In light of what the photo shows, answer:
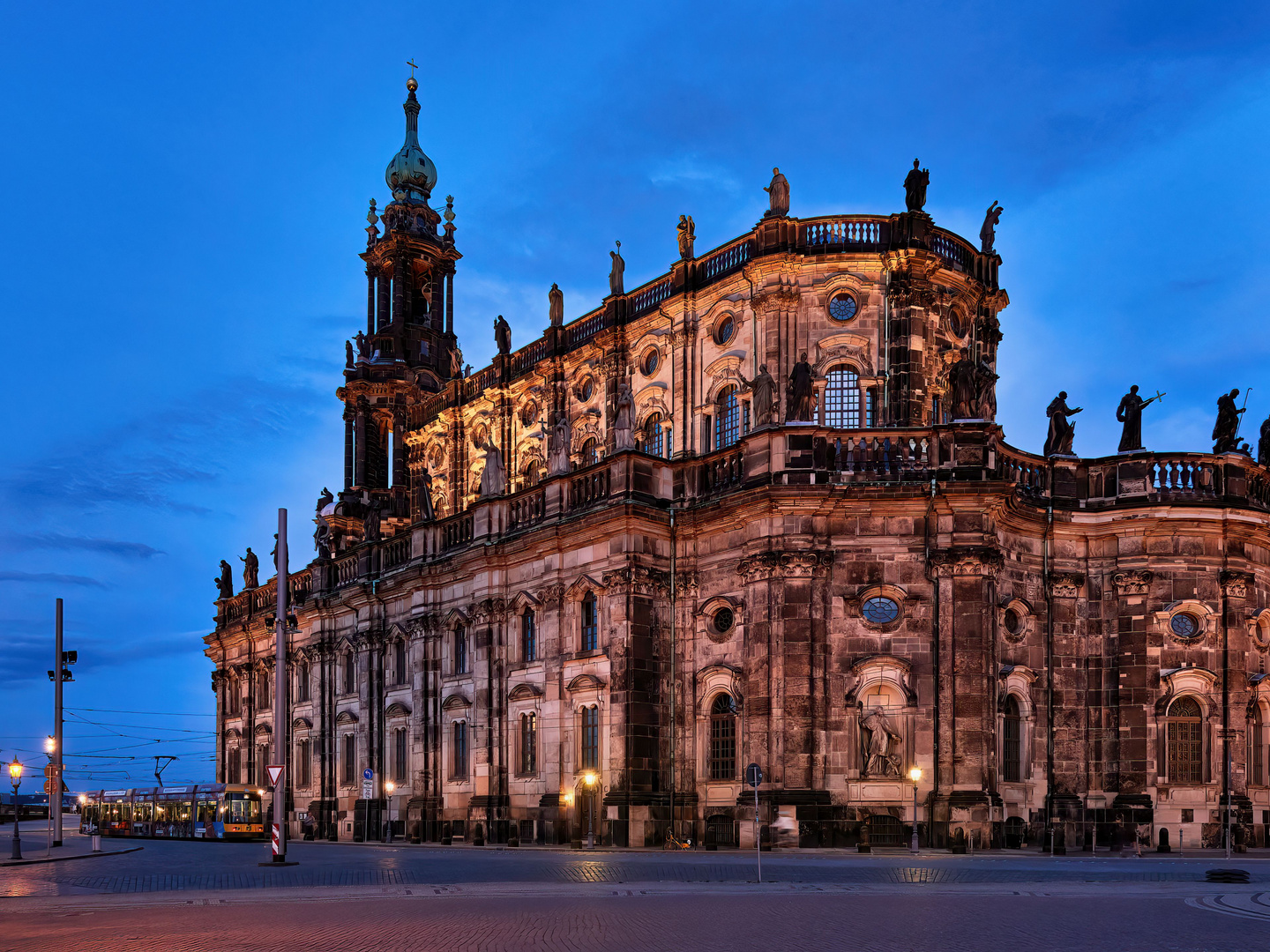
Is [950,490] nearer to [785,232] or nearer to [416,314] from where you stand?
[785,232]

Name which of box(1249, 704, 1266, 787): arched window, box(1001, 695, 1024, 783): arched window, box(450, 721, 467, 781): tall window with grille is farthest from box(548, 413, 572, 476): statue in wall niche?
box(1249, 704, 1266, 787): arched window

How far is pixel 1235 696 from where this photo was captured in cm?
4084

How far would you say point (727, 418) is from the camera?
4750cm

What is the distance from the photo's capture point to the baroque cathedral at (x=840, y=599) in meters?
38.7

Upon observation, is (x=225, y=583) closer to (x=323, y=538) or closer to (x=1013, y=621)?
(x=323, y=538)

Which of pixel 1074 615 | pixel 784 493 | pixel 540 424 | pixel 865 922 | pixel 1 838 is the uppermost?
pixel 540 424

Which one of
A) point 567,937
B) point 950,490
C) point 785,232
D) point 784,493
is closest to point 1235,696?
point 950,490

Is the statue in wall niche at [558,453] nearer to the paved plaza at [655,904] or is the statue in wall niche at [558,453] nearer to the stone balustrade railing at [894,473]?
the stone balustrade railing at [894,473]

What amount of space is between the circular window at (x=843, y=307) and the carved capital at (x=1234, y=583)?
14.1 m

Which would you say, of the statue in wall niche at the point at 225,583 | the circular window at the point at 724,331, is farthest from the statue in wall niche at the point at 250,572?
the circular window at the point at 724,331

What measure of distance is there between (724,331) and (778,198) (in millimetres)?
5013

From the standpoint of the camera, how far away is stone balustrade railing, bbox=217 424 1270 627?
129ft

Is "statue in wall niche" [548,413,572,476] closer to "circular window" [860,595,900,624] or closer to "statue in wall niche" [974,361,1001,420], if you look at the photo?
"circular window" [860,595,900,624]

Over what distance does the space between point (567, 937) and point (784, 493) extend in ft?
78.2
